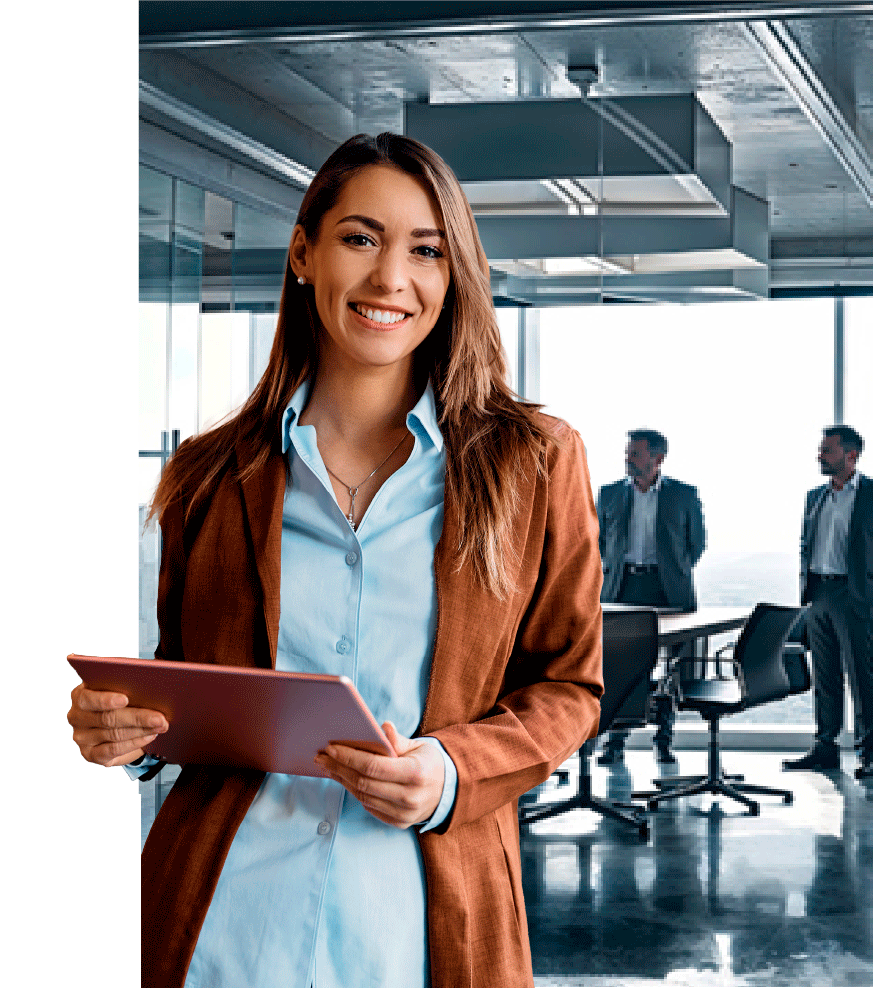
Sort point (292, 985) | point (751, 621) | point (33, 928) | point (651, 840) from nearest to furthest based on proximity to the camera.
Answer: point (292, 985)
point (33, 928)
point (651, 840)
point (751, 621)

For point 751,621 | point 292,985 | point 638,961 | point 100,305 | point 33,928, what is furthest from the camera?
point 751,621

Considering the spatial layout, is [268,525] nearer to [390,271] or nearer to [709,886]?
[390,271]

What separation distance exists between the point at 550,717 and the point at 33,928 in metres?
2.06

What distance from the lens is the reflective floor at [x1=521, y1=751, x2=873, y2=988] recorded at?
421 cm

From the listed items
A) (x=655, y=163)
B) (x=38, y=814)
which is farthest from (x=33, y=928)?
(x=655, y=163)

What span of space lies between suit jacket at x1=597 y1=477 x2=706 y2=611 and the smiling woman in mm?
3383

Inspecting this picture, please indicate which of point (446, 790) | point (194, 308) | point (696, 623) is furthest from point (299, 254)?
point (696, 623)

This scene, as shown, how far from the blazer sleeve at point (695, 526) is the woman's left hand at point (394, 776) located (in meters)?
4.03

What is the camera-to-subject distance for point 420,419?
1.50 meters

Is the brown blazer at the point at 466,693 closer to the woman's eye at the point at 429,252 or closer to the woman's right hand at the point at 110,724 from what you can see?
the woman's right hand at the point at 110,724

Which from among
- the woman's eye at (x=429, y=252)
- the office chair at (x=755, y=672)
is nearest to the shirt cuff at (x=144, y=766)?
the woman's eye at (x=429, y=252)

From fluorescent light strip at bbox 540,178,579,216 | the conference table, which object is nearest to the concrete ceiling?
fluorescent light strip at bbox 540,178,579,216

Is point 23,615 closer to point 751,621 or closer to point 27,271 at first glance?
point 27,271

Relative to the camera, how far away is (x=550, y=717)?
1390 millimetres
